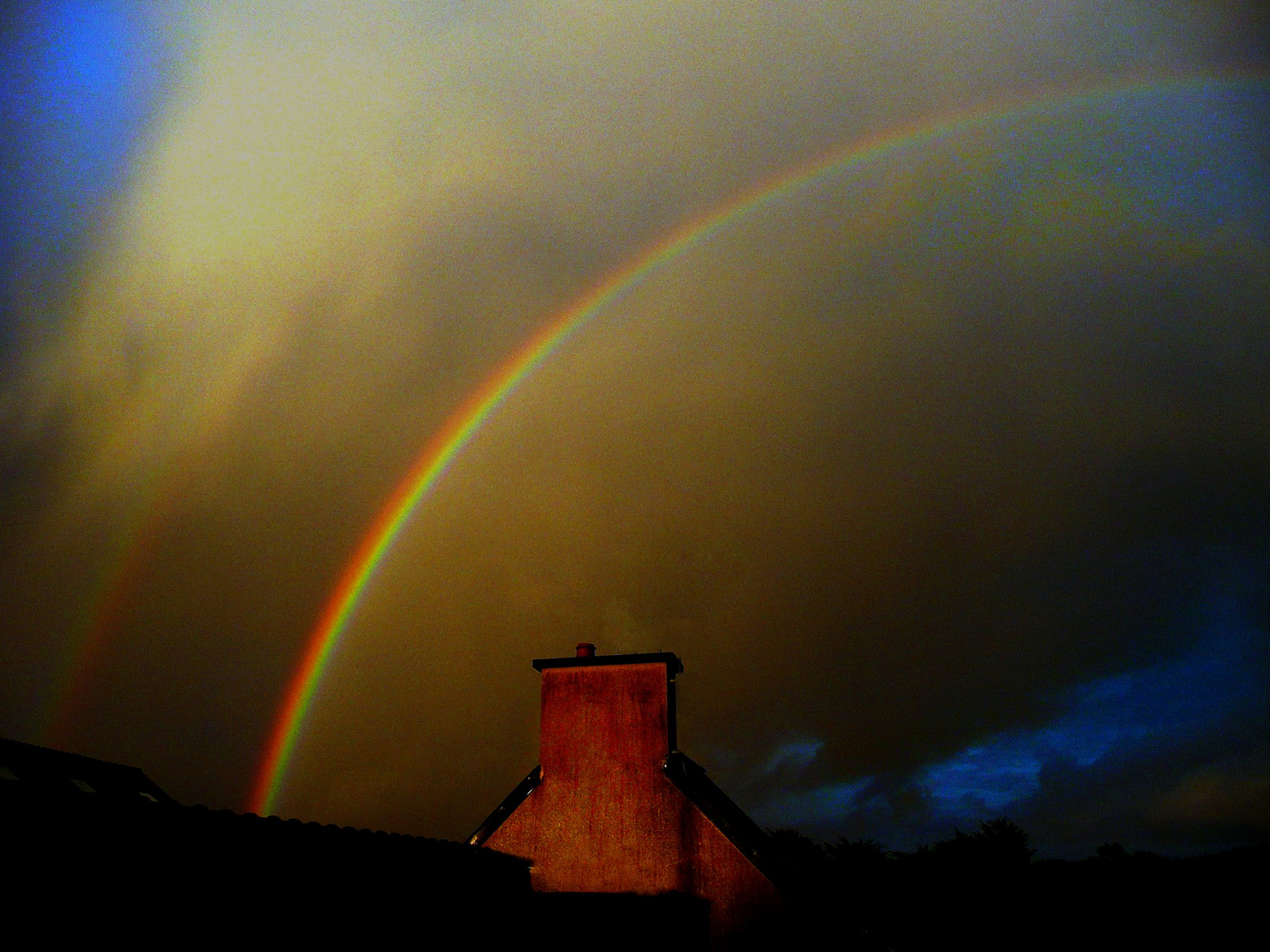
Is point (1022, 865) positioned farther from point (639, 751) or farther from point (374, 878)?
point (374, 878)

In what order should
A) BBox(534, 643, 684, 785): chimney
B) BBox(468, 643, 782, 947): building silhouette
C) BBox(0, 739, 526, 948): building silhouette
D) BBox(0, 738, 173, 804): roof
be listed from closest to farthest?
BBox(0, 739, 526, 948): building silhouette, BBox(0, 738, 173, 804): roof, BBox(468, 643, 782, 947): building silhouette, BBox(534, 643, 684, 785): chimney

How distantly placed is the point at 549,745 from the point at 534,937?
5266mm

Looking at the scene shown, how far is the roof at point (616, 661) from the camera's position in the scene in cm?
1886

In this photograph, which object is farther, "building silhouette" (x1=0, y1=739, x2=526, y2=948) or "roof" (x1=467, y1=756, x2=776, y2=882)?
"roof" (x1=467, y1=756, x2=776, y2=882)

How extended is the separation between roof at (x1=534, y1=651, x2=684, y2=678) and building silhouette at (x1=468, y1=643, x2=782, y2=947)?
0.02 meters

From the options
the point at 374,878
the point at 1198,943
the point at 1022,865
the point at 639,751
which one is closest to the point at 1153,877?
the point at 1198,943

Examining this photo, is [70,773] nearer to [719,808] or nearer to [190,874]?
[190,874]

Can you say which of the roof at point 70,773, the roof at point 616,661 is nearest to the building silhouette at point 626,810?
the roof at point 616,661

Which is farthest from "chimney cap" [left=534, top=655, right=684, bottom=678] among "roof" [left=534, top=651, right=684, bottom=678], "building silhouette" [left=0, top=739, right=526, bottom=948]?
"building silhouette" [left=0, top=739, right=526, bottom=948]

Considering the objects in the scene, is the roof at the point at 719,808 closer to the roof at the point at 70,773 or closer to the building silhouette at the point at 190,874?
the building silhouette at the point at 190,874

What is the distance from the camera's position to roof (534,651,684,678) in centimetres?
1886

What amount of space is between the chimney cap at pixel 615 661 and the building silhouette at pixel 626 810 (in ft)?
0.06

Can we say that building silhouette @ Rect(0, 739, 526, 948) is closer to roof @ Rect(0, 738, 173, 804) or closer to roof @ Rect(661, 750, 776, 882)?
roof @ Rect(0, 738, 173, 804)

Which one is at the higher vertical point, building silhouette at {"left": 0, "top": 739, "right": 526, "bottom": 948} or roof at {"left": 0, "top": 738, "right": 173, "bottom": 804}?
roof at {"left": 0, "top": 738, "right": 173, "bottom": 804}
